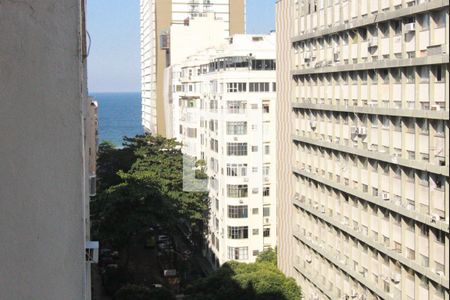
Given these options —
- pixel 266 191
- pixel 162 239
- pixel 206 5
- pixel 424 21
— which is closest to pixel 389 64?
pixel 424 21

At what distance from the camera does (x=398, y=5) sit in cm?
1311

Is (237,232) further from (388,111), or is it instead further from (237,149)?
(388,111)

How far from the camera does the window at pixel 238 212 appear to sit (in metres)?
23.9

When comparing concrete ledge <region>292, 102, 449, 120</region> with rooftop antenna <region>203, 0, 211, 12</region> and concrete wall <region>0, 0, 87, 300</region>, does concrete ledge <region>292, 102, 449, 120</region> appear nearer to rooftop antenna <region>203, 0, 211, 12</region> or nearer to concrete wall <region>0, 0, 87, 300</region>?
concrete wall <region>0, 0, 87, 300</region>

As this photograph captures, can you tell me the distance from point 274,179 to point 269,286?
271 inches

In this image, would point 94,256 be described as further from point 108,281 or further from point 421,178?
point 108,281

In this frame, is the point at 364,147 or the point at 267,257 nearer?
the point at 364,147

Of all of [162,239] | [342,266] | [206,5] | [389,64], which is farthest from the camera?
Result: [206,5]

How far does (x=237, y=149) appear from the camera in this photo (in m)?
24.0

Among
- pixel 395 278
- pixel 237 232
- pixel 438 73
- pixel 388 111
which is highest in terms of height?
pixel 438 73

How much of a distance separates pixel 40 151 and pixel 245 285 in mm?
15875

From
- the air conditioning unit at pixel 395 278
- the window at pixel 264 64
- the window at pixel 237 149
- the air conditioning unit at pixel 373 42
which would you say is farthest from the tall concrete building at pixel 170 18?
the air conditioning unit at pixel 395 278

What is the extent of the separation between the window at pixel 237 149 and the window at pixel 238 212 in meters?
1.77

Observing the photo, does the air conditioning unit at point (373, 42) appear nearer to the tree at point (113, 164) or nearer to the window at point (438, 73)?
the window at point (438, 73)
